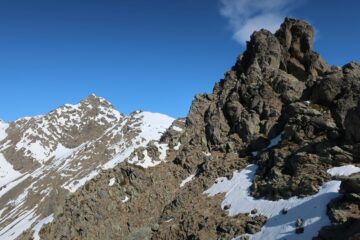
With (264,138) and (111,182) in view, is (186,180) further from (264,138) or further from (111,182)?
(264,138)

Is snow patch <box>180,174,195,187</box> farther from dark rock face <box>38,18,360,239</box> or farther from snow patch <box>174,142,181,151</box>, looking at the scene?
snow patch <box>174,142,181,151</box>

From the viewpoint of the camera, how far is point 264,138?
67.2 metres

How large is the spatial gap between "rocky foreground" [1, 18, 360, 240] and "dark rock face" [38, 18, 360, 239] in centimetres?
18

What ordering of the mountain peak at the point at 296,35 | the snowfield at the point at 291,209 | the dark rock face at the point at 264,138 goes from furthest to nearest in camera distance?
1. the mountain peak at the point at 296,35
2. the dark rock face at the point at 264,138
3. the snowfield at the point at 291,209

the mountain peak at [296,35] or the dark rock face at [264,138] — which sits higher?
the mountain peak at [296,35]

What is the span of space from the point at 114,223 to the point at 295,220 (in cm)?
3628

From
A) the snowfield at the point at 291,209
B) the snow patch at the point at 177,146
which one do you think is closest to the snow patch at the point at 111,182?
the snow patch at the point at 177,146

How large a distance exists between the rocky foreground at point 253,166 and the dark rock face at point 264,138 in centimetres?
18

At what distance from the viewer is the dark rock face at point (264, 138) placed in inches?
1950

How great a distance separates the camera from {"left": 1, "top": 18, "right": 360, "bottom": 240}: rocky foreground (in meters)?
46.8

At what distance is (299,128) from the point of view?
5872 cm

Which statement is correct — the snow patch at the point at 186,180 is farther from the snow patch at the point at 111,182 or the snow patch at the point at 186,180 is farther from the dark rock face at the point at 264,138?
the snow patch at the point at 111,182

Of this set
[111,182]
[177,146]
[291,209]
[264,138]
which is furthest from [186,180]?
[291,209]

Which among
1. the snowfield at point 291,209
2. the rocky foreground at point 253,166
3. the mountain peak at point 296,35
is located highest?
the mountain peak at point 296,35
